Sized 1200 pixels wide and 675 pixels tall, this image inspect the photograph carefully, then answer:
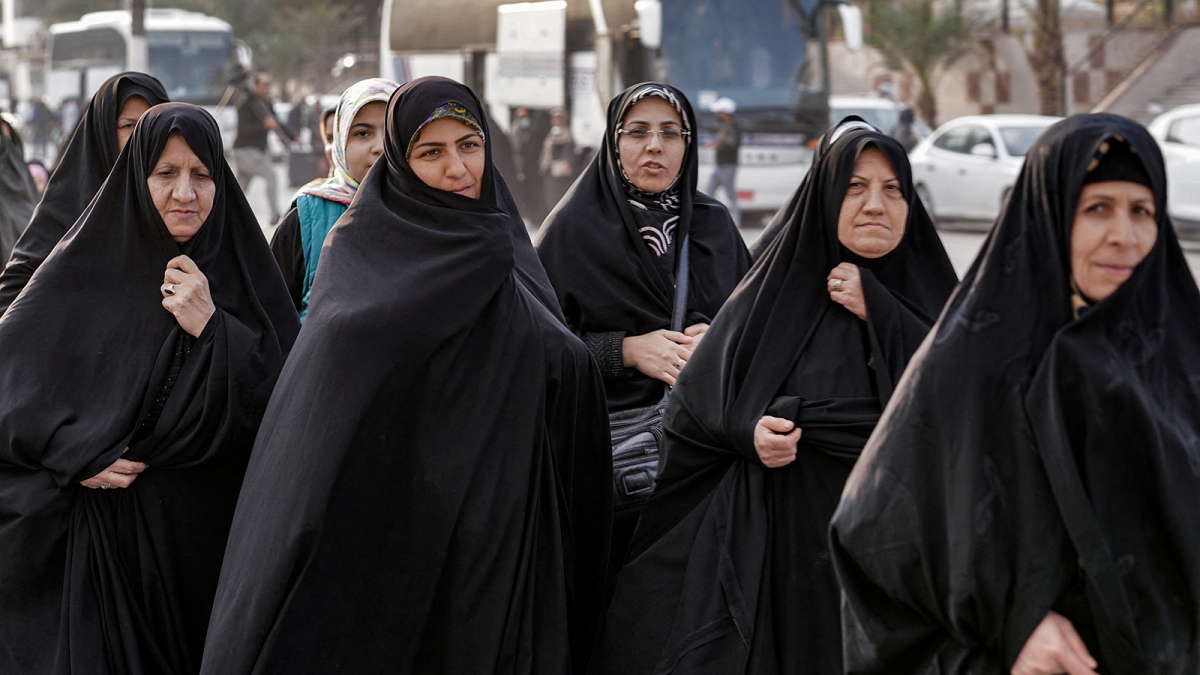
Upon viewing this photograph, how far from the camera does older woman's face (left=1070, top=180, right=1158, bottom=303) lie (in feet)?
7.60

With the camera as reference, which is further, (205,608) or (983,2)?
(983,2)

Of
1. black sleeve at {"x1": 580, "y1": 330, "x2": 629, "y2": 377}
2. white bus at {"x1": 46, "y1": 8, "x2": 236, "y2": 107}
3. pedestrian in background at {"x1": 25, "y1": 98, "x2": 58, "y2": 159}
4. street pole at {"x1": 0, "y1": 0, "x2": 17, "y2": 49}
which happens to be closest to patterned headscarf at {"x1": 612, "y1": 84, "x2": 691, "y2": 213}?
black sleeve at {"x1": 580, "y1": 330, "x2": 629, "y2": 377}

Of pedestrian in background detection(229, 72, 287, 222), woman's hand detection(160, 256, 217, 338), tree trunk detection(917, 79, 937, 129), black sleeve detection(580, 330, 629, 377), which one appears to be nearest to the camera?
woman's hand detection(160, 256, 217, 338)

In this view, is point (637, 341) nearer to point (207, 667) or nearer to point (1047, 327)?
point (207, 667)

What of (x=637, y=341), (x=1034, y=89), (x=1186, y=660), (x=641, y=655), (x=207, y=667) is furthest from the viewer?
(x=1034, y=89)

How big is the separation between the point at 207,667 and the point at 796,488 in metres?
1.25

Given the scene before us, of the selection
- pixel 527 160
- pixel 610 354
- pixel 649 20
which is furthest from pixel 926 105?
pixel 610 354

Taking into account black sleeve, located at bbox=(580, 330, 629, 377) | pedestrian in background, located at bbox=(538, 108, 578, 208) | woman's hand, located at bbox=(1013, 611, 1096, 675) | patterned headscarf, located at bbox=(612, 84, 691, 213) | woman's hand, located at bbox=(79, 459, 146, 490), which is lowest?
woman's hand, located at bbox=(1013, 611, 1096, 675)

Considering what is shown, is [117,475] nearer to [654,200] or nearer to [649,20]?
[654,200]

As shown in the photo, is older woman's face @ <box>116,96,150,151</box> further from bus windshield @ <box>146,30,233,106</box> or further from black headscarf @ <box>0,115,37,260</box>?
bus windshield @ <box>146,30,233,106</box>

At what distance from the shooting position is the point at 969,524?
236 cm

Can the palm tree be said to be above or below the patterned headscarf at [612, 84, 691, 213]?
above

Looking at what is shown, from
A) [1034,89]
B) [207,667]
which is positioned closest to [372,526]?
[207,667]

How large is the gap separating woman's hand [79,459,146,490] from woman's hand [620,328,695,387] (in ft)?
4.10
